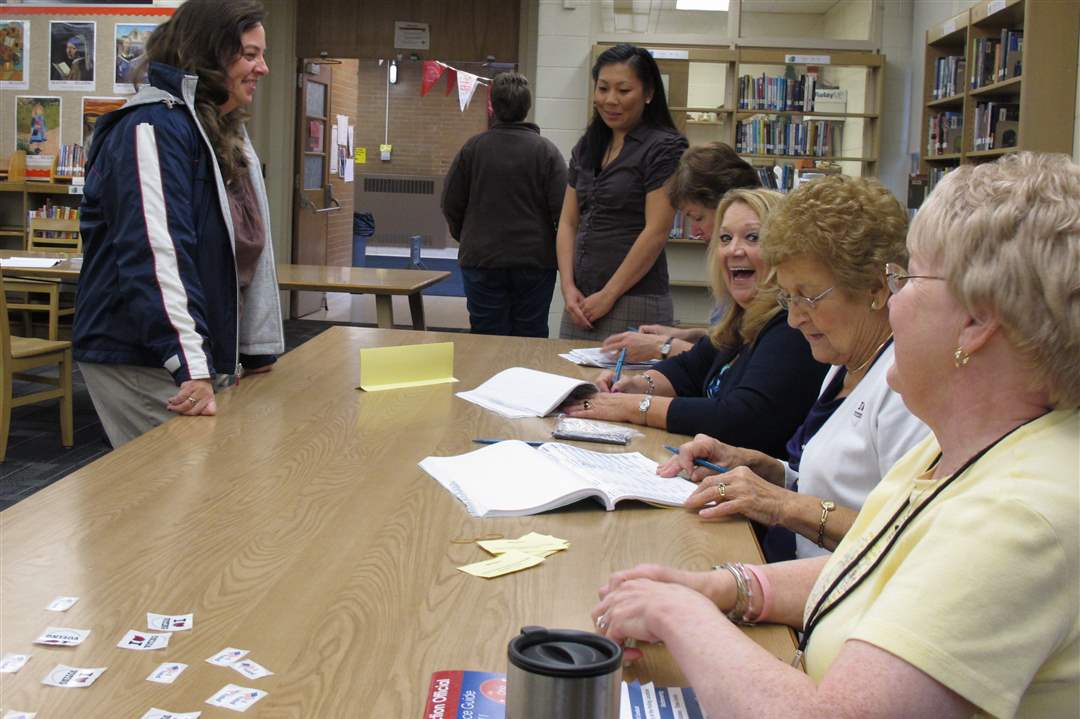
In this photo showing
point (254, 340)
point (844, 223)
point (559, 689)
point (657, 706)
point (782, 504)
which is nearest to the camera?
point (559, 689)

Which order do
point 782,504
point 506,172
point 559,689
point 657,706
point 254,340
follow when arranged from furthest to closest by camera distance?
point 506,172 → point 254,340 → point 782,504 → point 657,706 → point 559,689

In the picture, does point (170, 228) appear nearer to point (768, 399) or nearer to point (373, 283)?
point (768, 399)

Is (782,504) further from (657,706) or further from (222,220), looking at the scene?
(222,220)

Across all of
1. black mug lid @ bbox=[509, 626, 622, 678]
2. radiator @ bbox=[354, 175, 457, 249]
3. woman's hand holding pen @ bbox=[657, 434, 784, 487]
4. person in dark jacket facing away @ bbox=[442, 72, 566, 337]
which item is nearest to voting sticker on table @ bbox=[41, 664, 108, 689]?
black mug lid @ bbox=[509, 626, 622, 678]

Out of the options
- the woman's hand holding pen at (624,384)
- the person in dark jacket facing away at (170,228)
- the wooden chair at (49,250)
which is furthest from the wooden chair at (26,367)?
the woman's hand holding pen at (624,384)

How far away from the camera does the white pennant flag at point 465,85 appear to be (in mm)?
8719

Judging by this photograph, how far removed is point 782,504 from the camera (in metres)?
1.69

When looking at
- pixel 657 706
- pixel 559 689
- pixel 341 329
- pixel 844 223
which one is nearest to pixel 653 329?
pixel 341 329

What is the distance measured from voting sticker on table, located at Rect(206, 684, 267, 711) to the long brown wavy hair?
64.7 inches

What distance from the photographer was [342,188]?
9.98m

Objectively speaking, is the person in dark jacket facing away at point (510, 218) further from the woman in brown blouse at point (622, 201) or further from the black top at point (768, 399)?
the black top at point (768, 399)

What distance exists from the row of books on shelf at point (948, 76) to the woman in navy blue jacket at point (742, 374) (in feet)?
16.0

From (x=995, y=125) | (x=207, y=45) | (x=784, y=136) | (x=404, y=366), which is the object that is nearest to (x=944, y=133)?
(x=995, y=125)

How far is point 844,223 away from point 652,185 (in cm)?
176
